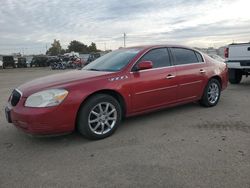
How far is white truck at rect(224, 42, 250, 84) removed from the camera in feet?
30.3

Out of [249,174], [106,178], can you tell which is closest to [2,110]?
[106,178]

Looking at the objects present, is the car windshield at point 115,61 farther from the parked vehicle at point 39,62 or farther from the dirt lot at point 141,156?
the parked vehicle at point 39,62

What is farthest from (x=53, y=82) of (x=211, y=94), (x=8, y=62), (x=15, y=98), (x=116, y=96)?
(x=8, y=62)

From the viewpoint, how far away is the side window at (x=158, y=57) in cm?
557

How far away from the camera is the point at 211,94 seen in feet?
22.1

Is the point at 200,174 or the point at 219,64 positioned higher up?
the point at 219,64

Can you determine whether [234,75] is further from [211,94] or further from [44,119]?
[44,119]

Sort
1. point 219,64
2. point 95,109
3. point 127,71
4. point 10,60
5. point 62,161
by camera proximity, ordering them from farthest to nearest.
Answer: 1. point 10,60
2. point 219,64
3. point 127,71
4. point 95,109
5. point 62,161

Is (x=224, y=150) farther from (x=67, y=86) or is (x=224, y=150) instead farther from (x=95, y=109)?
(x=67, y=86)

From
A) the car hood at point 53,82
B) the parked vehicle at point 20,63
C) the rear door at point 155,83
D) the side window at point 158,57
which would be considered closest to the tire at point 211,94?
the rear door at point 155,83

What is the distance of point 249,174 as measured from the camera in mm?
3344

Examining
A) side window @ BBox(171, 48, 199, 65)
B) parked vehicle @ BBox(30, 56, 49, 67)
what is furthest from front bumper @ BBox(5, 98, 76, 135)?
parked vehicle @ BBox(30, 56, 49, 67)

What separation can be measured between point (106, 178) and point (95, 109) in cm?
151

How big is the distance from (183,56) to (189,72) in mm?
371
